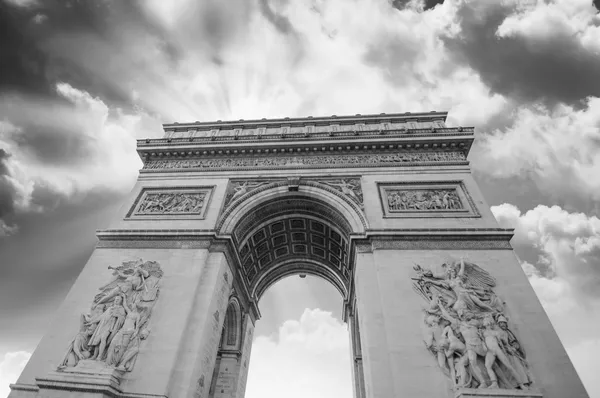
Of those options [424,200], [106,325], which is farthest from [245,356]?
[424,200]

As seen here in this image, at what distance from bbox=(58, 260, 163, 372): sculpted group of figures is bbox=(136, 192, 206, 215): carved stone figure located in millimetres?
2898

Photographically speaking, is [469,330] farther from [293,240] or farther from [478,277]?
[293,240]

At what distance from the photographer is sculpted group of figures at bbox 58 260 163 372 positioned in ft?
32.4

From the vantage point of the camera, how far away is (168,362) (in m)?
9.80

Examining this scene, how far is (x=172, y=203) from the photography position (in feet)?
48.6

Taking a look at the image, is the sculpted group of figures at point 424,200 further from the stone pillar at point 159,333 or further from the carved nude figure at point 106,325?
the carved nude figure at point 106,325

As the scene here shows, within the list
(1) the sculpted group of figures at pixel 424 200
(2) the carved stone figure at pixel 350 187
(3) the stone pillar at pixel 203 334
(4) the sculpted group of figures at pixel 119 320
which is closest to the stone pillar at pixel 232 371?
(3) the stone pillar at pixel 203 334

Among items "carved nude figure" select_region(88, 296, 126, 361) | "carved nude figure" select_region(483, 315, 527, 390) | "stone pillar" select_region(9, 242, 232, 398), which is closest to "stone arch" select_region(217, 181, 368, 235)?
"stone pillar" select_region(9, 242, 232, 398)

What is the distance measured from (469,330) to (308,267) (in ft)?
35.5

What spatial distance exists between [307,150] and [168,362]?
1061cm

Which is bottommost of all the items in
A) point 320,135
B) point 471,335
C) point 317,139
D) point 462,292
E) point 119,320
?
point 471,335

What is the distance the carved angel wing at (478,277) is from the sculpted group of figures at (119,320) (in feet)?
36.2

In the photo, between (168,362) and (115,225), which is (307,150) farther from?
(168,362)

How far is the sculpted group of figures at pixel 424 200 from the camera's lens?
13383 millimetres
